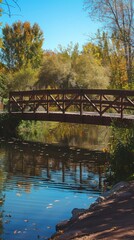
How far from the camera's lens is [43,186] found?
1032 cm

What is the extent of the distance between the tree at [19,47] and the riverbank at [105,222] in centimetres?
5770

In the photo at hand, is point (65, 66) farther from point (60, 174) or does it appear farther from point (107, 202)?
point (107, 202)

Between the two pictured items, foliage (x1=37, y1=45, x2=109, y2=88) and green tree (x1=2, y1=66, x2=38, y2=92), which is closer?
foliage (x1=37, y1=45, x2=109, y2=88)

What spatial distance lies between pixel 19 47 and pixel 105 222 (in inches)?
2401

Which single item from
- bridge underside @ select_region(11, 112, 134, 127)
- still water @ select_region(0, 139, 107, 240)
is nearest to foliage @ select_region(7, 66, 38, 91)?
bridge underside @ select_region(11, 112, 134, 127)

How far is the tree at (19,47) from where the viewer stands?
64375 millimetres

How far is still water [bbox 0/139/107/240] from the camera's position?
720 cm

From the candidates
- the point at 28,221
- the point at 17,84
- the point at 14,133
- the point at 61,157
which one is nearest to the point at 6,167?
the point at 61,157

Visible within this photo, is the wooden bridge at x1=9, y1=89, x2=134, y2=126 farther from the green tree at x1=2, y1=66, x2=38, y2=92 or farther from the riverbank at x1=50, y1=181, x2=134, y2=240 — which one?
the green tree at x1=2, y1=66, x2=38, y2=92

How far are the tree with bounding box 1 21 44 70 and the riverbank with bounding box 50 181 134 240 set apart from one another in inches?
2272

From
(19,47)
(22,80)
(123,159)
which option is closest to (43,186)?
(123,159)

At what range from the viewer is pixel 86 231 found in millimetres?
5602

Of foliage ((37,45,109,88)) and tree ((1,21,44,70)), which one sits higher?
tree ((1,21,44,70))

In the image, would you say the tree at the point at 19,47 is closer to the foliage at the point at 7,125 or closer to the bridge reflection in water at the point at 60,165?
the foliage at the point at 7,125
